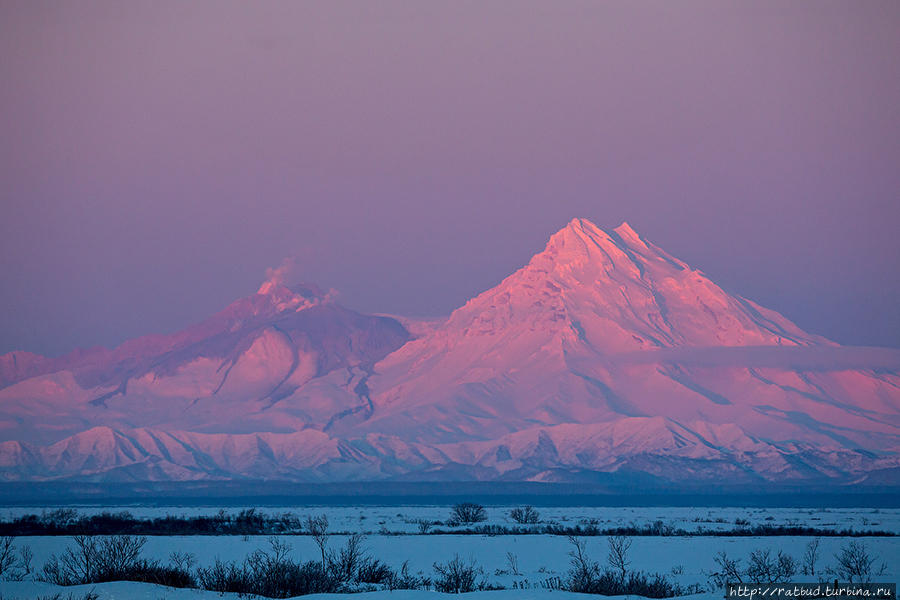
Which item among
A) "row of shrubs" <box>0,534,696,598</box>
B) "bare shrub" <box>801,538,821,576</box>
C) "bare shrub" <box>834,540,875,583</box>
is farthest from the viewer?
"bare shrub" <box>801,538,821,576</box>

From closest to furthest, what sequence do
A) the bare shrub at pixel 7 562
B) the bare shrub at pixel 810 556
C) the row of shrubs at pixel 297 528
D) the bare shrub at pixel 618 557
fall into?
1. the bare shrub at pixel 7 562
2. the bare shrub at pixel 618 557
3. the bare shrub at pixel 810 556
4. the row of shrubs at pixel 297 528

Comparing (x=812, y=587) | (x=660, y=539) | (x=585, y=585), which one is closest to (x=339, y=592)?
(x=585, y=585)

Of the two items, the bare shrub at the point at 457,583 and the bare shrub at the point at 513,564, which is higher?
the bare shrub at the point at 457,583

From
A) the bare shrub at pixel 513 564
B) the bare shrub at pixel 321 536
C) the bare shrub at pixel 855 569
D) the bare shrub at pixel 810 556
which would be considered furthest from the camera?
the bare shrub at pixel 513 564

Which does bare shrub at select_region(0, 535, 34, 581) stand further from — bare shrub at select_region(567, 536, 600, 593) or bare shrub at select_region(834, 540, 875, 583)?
bare shrub at select_region(834, 540, 875, 583)

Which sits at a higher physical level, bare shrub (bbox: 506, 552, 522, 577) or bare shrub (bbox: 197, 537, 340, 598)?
bare shrub (bbox: 197, 537, 340, 598)

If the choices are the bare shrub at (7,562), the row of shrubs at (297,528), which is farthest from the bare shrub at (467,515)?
the bare shrub at (7,562)

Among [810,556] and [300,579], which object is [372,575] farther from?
[810,556]

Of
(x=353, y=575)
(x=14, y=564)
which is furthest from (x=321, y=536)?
(x=353, y=575)

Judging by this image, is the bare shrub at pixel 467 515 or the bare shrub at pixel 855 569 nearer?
the bare shrub at pixel 855 569

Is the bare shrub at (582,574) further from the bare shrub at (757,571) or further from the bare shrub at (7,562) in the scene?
the bare shrub at (7,562)

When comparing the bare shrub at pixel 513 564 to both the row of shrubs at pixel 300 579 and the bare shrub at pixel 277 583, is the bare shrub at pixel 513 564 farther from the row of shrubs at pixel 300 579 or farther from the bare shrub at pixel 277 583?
the bare shrub at pixel 277 583

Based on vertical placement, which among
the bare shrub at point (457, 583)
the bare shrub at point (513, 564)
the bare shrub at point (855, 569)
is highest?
the bare shrub at point (855, 569)

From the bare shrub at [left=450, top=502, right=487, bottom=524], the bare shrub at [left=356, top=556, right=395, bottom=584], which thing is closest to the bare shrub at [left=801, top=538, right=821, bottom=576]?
the bare shrub at [left=356, top=556, right=395, bottom=584]
